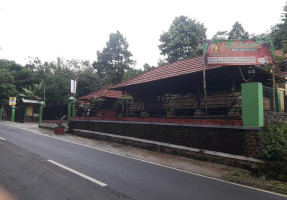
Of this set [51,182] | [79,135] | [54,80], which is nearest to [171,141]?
[51,182]

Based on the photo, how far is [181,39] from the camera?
110 ft

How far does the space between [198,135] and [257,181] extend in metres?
3.32

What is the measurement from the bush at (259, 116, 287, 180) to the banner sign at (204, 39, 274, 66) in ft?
11.2

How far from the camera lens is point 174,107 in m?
12.6

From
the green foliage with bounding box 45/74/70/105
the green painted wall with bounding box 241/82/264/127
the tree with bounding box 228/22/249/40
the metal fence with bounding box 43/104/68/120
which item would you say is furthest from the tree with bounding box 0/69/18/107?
the tree with bounding box 228/22/249/40

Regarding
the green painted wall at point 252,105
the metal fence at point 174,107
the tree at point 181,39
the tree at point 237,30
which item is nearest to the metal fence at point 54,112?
the metal fence at point 174,107

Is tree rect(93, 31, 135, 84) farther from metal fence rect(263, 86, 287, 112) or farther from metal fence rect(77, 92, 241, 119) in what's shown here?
metal fence rect(263, 86, 287, 112)

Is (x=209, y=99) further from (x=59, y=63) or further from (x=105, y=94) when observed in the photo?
(x=59, y=63)

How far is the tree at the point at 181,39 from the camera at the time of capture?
33188 mm

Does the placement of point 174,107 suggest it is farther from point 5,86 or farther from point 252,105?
point 5,86

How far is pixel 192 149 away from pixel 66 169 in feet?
18.3

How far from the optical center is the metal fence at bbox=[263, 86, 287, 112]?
31.0 ft

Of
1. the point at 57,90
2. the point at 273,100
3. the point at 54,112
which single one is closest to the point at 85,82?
the point at 57,90

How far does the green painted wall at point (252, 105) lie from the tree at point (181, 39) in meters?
24.4
